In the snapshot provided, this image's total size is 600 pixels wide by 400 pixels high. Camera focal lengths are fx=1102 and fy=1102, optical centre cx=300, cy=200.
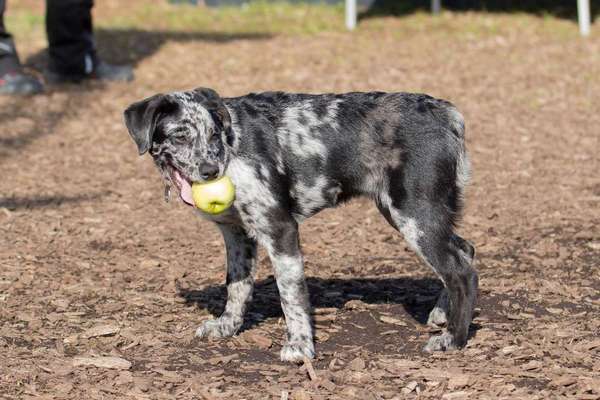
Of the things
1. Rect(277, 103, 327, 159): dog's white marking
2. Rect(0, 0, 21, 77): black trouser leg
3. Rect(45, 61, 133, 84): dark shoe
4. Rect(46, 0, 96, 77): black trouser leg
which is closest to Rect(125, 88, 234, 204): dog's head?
Rect(277, 103, 327, 159): dog's white marking

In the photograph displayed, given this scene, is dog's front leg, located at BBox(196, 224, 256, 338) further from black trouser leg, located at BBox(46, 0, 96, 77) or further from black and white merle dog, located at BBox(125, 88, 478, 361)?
black trouser leg, located at BBox(46, 0, 96, 77)

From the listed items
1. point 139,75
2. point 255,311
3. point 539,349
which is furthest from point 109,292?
point 139,75

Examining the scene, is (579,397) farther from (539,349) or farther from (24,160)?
(24,160)

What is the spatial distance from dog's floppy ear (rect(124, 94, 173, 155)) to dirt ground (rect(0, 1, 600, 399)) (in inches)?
44.8

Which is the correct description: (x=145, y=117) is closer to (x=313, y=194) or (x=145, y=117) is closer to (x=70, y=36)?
(x=313, y=194)

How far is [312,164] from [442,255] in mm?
838

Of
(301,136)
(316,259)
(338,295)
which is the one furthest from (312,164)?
(316,259)

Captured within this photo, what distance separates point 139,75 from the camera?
42.0ft

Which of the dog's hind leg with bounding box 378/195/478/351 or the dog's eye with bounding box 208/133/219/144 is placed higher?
the dog's eye with bounding box 208/133/219/144

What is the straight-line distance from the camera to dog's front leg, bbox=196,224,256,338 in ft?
20.3

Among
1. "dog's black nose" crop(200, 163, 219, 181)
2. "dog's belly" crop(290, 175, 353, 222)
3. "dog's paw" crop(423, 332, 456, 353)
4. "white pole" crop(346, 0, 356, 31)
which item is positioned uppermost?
"dog's black nose" crop(200, 163, 219, 181)

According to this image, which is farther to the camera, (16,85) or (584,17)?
(584,17)

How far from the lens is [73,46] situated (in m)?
12.1

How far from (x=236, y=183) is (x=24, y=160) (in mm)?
4852
